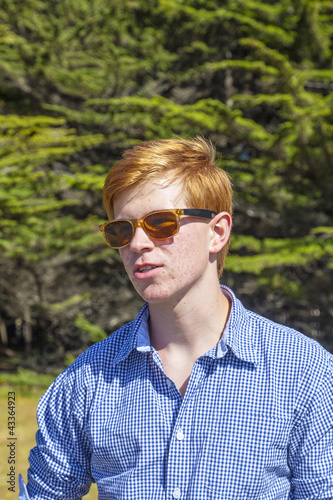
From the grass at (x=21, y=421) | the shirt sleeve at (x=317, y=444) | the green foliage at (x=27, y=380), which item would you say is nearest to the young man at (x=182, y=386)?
the shirt sleeve at (x=317, y=444)

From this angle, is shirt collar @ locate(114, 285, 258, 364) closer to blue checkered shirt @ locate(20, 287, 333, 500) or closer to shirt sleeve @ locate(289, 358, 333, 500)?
blue checkered shirt @ locate(20, 287, 333, 500)

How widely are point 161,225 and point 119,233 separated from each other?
141 mm

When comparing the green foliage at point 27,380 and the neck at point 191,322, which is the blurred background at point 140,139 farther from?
the neck at point 191,322

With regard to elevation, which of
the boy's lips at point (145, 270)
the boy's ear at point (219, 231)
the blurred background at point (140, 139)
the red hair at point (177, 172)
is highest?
the red hair at point (177, 172)

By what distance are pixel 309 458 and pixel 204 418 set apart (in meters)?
0.26

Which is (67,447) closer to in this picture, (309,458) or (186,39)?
(309,458)

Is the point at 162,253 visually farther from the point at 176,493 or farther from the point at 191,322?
the point at 176,493

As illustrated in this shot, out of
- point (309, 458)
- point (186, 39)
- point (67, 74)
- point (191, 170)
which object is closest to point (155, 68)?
point (186, 39)

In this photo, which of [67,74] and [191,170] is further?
[67,74]

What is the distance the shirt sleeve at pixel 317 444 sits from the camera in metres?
1.13

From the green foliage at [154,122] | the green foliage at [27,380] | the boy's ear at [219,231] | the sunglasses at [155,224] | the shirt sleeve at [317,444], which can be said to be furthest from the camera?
the green foliage at [27,380]

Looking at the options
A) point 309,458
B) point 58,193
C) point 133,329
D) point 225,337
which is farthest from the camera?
point 58,193

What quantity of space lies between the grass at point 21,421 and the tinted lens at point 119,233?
3.28 m

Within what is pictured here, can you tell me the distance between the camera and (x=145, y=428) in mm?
1186
